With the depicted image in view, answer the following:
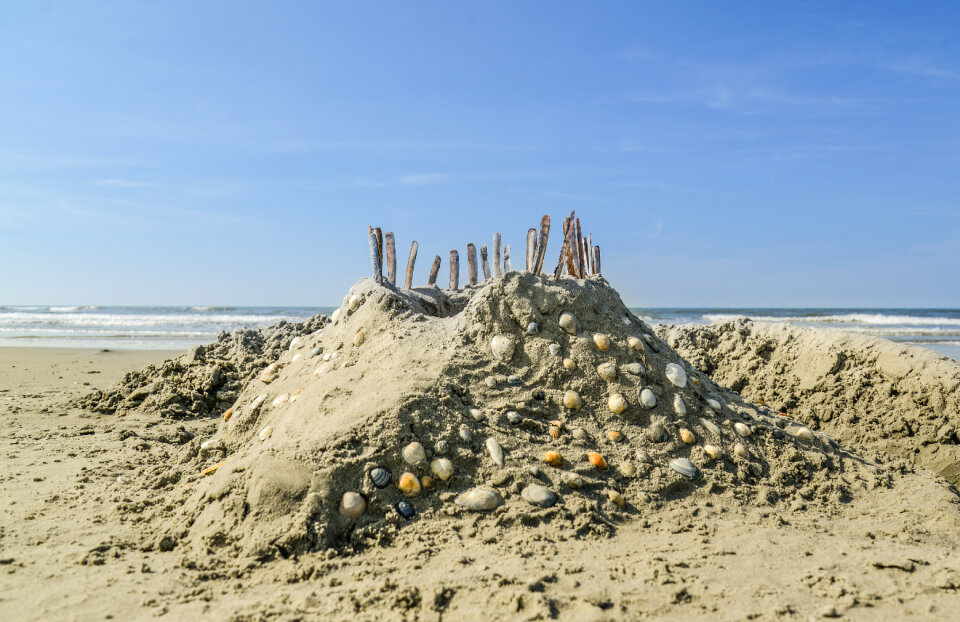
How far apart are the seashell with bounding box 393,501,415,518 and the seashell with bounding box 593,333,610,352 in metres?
1.87

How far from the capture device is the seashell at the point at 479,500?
3.04 meters

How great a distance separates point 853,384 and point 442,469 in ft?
15.8

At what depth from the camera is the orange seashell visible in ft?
11.0

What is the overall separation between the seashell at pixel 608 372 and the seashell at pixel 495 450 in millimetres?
1044

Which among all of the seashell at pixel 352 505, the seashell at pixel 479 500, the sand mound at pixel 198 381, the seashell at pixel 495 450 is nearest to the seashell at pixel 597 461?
the seashell at pixel 495 450

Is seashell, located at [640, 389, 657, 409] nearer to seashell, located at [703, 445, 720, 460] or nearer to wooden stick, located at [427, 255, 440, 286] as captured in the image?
seashell, located at [703, 445, 720, 460]

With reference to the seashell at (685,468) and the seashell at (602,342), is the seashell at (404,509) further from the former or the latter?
the seashell at (602,342)

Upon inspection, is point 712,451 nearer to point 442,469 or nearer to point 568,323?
point 568,323

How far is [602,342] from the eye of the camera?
4.21 metres

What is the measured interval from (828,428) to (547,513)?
405 cm

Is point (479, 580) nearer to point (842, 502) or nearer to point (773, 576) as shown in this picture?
point (773, 576)

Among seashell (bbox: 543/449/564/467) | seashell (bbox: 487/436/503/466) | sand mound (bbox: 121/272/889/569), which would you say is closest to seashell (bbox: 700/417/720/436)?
sand mound (bbox: 121/272/889/569)

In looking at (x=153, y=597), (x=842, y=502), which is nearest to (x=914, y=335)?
(x=842, y=502)

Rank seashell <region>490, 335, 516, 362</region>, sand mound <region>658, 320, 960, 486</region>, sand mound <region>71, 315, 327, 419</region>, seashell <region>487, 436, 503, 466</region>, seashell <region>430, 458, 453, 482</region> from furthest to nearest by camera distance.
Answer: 1. sand mound <region>71, 315, 327, 419</region>
2. sand mound <region>658, 320, 960, 486</region>
3. seashell <region>490, 335, 516, 362</region>
4. seashell <region>487, 436, 503, 466</region>
5. seashell <region>430, 458, 453, 482</region>
